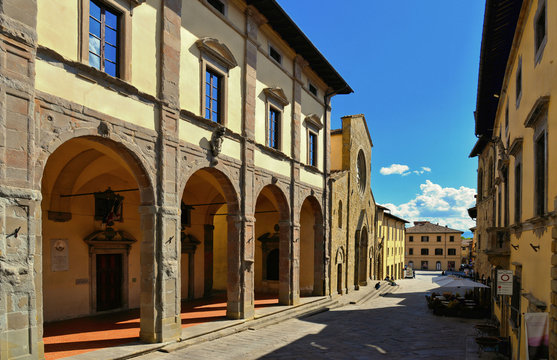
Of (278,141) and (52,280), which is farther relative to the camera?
(278,141)

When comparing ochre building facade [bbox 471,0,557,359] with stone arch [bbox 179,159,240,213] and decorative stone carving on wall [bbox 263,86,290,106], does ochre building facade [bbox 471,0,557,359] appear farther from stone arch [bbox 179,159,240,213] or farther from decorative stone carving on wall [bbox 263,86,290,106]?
stone arch [bbox 179,159,240,213]

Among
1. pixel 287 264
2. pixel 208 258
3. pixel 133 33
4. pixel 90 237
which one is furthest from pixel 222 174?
pixel 208 258

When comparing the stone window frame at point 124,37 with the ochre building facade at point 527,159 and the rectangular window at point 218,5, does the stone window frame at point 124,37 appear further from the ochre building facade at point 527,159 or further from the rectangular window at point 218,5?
the ochre building facade at point 527,159

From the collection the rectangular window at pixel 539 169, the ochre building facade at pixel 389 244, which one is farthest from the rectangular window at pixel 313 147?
the ochre building facade at pixel 389 244

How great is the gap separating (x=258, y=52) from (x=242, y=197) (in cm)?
594

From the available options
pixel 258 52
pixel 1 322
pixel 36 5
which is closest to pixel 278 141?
pixel 258 52

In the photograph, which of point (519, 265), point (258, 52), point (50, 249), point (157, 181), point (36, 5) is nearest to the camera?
point (36, 5)

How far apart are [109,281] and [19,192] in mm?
8413

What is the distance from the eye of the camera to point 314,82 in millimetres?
21047

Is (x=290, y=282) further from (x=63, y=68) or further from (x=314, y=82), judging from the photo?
(x=63, y=68)

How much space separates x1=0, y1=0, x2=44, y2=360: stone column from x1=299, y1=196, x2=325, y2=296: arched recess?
1495cm

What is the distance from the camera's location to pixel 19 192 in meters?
7.10

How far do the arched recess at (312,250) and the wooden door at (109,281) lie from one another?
395 inches

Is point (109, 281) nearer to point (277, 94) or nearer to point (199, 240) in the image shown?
point (199, 240)
